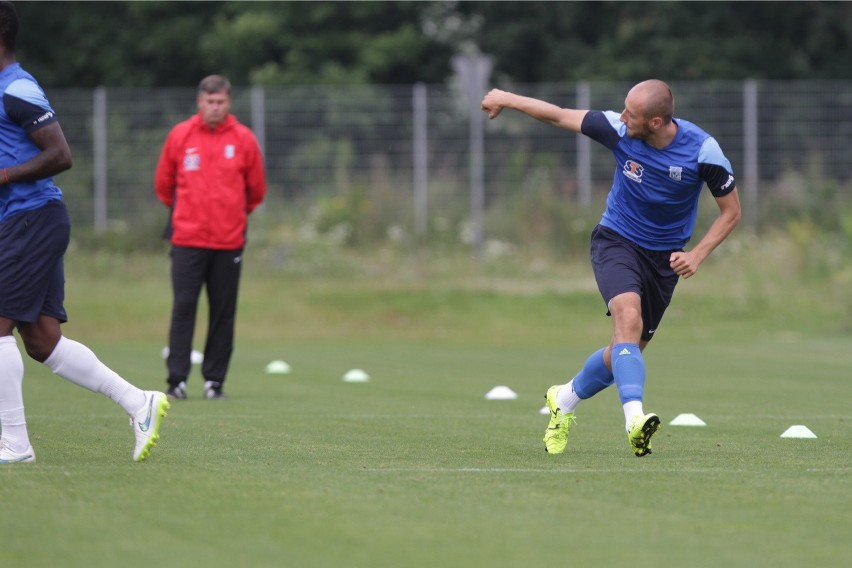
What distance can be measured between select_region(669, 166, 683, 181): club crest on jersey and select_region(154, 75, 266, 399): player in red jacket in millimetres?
4813

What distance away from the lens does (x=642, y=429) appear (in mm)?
7344

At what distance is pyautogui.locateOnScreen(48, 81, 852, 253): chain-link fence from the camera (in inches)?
1015

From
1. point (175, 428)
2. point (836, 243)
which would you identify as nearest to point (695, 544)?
point (175, 428)

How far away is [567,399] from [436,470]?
4.51ft

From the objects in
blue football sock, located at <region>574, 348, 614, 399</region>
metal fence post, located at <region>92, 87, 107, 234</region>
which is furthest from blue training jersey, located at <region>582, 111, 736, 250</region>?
metal fence post, located at <region>92, 87, 107, 234</region>

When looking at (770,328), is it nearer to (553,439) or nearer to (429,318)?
(429,318)

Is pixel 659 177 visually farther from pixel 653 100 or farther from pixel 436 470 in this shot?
pixel 436 470

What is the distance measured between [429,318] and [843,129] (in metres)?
8.47

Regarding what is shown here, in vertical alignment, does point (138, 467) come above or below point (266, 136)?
below

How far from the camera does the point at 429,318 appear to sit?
22234mm

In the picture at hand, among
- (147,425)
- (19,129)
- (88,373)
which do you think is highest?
(19,129)

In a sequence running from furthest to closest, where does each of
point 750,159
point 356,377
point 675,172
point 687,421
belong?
point 750,159 < point 356,377 < point 687,421 < point 675,172

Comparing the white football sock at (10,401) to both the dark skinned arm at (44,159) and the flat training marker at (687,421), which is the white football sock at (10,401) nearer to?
the dark skinned arm at (44,159)

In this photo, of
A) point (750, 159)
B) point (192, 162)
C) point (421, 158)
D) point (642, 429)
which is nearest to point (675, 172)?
point (642, 429)
